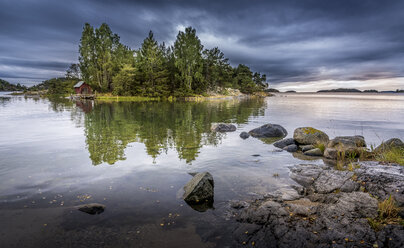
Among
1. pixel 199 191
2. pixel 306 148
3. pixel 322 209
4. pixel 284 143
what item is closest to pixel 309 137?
pixel 306 148

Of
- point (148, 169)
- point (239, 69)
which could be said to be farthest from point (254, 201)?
point (239, 69)

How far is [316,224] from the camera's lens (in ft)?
17.0

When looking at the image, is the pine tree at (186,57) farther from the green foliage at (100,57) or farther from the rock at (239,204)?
the rock at (239,204)

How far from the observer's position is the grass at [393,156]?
942 cm

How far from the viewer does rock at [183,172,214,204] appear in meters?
6.80

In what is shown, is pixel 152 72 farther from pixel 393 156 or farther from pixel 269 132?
pixel 393 156

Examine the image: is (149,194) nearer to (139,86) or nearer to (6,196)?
(6,196)

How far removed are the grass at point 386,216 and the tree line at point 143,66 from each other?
69469 mm

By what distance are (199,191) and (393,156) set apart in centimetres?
964

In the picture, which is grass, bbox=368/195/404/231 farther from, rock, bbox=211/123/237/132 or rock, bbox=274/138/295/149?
rock, bbox=211/123/237/132

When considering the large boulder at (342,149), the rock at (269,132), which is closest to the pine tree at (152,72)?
the rock at (269,132)

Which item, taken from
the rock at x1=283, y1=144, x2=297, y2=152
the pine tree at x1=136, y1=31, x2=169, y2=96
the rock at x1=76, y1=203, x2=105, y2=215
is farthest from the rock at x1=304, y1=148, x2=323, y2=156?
the pine tree at x1=136, y1=31, x2=169, y2=96

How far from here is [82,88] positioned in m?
81.9

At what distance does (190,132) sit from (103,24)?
78.3 meters
